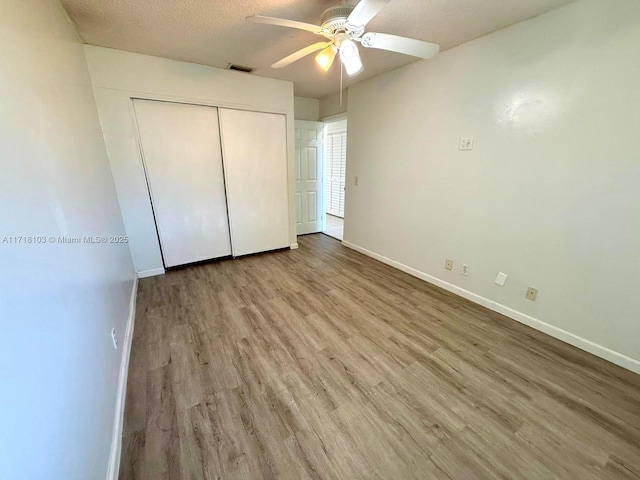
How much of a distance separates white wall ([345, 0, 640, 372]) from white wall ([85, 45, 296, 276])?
1796 mm

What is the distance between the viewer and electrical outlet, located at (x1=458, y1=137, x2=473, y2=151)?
2.35m

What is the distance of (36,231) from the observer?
0.85 meters

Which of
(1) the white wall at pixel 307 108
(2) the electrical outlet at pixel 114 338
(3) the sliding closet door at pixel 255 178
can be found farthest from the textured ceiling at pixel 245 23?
(2) the electrical outlet at pixel 114 338

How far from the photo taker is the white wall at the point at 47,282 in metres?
0.63

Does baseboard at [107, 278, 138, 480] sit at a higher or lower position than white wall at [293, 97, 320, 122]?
lower

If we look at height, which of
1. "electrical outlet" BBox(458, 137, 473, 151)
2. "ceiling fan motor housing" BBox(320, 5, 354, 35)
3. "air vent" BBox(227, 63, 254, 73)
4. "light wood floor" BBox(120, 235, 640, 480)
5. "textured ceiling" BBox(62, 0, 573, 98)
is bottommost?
"light wood floor" BBox(120, 235, 640, 480)

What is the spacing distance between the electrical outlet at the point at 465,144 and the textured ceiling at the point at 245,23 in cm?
80

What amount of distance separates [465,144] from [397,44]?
1228 mm

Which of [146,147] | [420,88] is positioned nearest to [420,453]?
[420,88]

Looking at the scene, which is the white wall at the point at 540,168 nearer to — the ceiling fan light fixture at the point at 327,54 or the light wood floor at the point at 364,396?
the light wood floor at the point at 364,396

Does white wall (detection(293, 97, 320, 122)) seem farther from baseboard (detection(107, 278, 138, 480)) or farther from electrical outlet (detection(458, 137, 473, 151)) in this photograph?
baseboard (detection(107, 278, 138, 480))

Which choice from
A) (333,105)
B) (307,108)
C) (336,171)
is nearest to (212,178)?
(307,108)

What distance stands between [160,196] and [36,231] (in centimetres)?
231

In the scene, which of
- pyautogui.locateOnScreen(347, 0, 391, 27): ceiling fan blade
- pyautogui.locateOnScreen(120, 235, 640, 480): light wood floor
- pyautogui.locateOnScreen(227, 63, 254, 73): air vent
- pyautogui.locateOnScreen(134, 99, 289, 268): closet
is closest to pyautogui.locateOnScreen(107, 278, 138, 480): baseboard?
pyautogui.locateOnScreen(120, 235, 640, 480): light wood floor
